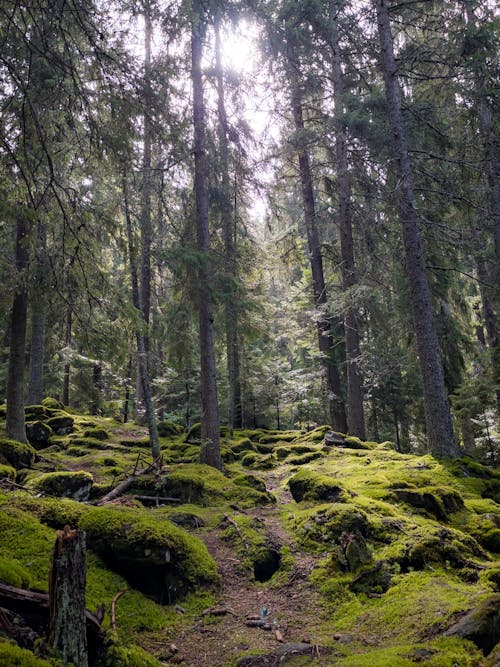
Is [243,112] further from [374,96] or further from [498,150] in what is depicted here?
[498,150]

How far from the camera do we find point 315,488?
7.25 metres

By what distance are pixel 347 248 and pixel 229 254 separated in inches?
158

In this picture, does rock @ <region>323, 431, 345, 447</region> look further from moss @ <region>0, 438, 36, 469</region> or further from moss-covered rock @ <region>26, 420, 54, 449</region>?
moss-covered rock @ <region>26, 420, 54, 449</region>

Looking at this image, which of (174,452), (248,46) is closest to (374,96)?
(248,46)

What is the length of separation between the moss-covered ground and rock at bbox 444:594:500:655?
0.03 metres

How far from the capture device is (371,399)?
1723 cm

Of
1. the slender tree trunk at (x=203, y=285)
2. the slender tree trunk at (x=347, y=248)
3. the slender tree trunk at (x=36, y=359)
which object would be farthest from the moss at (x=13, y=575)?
the slender tree trunk at (x=36, y=359)

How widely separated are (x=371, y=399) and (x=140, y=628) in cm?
1450

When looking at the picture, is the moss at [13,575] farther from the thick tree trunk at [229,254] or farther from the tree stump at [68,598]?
the thick tree trunk at [229,254]

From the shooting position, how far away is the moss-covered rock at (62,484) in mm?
6445

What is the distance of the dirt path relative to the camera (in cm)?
372

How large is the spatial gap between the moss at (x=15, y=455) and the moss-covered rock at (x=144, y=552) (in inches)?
158

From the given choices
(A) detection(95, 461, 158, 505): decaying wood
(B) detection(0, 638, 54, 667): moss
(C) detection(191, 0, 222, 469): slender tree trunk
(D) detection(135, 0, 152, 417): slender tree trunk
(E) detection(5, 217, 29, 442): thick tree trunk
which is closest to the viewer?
(B) detection(0, 638, 54, 667): moss

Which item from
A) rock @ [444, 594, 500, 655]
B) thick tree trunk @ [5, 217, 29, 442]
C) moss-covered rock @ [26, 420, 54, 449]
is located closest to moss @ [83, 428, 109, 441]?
moss-covered rock @ [26, 420, 54, 449]
